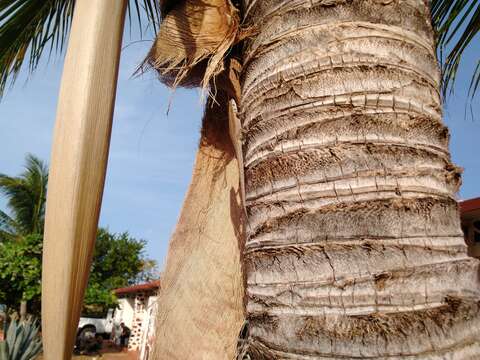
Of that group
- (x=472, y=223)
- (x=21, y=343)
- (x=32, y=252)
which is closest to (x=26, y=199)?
(x=32, y=252)

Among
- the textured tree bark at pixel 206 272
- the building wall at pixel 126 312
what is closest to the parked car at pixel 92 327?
the building wall at pixel 126 312

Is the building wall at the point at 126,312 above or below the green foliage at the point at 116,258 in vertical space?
below

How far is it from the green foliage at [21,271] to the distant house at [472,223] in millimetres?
9201

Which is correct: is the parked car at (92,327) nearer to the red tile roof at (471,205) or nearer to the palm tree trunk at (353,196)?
the red tile roof at (471,205)

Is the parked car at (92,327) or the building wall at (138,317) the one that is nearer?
the building wall at (138,317)

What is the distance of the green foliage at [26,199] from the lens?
42.8ft

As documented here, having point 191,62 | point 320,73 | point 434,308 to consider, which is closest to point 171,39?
point 191,62

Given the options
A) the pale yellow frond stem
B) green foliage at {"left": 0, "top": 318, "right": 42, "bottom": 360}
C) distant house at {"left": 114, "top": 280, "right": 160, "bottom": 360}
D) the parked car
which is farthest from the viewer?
the parked car

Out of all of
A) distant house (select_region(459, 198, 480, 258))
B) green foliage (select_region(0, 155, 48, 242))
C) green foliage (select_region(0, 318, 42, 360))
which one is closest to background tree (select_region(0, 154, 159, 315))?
green foliage (select_region(0, 155, 48, 242))

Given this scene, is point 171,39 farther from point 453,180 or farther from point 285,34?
point 453,180

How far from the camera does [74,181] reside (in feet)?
1.91

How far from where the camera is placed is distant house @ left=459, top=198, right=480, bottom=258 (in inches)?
184

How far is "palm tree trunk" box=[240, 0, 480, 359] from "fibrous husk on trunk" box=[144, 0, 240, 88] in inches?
10.4

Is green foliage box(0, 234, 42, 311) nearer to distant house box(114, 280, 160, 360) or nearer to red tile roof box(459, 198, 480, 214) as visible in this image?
distant house box(114, 280, 160, 360)
